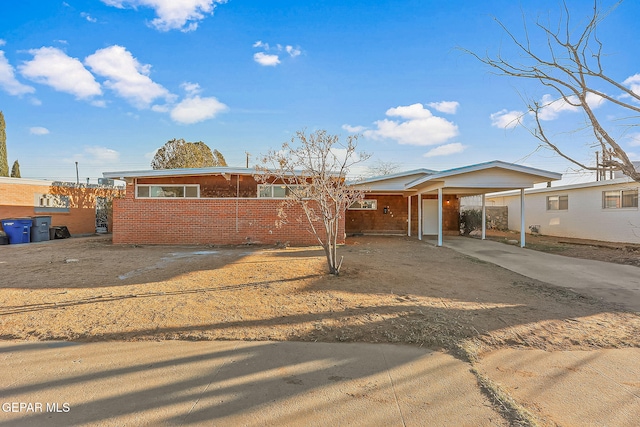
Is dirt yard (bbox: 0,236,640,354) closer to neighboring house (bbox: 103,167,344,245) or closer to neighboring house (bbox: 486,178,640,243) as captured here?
neighboring house (bbox: 103,167,344,245)

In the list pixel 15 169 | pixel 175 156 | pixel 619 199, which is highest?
pixel 175 156

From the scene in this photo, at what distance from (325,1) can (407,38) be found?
2.59 metres

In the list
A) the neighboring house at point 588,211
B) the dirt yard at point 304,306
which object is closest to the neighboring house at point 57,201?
the dirt yard at point 304,306

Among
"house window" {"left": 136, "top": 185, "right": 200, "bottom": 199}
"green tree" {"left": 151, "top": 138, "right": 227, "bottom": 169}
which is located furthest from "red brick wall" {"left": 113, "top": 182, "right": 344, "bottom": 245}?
"green tree" {"left": 151, "top": 138, "right": 227, "bottom": 169}

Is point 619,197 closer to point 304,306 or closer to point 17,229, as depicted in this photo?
point 304,306

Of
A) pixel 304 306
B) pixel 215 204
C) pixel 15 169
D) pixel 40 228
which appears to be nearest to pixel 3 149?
pixel 15 169

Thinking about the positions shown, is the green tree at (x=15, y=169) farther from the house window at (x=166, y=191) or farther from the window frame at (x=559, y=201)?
the window frame at (x=559, y=201)

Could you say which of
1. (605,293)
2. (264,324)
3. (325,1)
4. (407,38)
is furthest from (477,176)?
(264,324)

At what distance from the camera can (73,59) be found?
10133 millimetres

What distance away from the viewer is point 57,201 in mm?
16156

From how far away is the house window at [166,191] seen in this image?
12148mm

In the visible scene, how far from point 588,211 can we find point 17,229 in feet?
81.8

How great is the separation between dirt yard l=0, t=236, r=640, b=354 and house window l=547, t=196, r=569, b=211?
12336 millimetres

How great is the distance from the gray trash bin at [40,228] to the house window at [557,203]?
24.7 m
